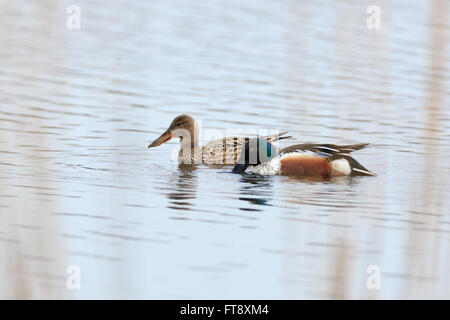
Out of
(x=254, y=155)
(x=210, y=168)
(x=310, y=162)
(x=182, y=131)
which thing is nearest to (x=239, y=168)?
(x=254, y=155)

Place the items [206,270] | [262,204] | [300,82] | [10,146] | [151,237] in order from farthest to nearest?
[300,82] < [10,146] < [262,204] < [151,237] < [206,270]

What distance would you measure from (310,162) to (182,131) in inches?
74.3

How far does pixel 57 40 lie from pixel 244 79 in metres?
3.51

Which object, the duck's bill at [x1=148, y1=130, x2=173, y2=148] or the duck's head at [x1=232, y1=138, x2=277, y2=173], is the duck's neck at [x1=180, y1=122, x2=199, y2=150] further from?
the duck's head at [x1=232, y1=138, x2=277, y2=173]

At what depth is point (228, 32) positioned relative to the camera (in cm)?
1650

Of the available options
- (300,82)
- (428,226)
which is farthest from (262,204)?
(300,82)

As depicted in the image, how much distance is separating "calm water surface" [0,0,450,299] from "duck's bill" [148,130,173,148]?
147mm

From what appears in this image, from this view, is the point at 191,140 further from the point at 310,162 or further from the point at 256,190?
the point at 256,190

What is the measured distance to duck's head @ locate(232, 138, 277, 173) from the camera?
33.1ft

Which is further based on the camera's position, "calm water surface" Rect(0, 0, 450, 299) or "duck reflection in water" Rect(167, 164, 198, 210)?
"duck reflection in water" Rect(167, 164, 198, 210)

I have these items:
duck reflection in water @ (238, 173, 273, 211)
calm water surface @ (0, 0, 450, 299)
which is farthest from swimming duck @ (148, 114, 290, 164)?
duck reflection in water @ (238, 173, 273, 211)

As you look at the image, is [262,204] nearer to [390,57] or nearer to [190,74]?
[190,74]

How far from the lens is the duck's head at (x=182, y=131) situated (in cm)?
1105

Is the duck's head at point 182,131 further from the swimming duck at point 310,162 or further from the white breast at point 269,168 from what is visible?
the white breast at point 269,168
